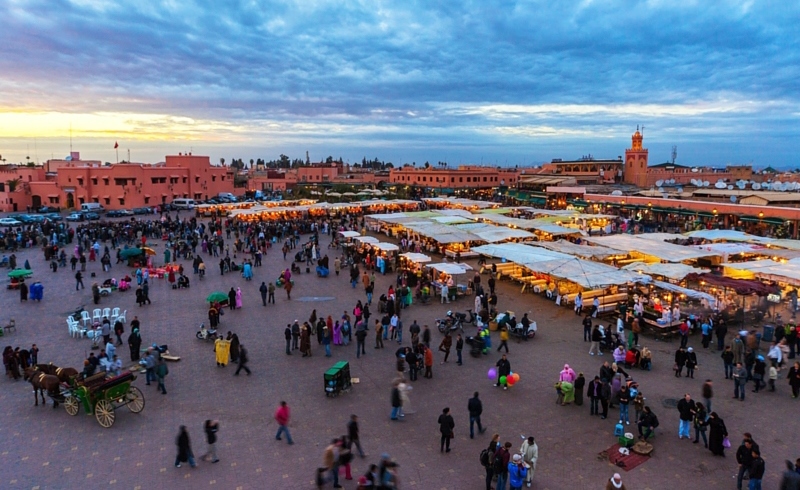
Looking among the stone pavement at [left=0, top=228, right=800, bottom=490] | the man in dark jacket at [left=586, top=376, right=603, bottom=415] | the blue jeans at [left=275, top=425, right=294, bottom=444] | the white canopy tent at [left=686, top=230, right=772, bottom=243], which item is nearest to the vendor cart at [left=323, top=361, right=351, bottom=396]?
the stone pavement at [left=0, top=228, right=800, bottom=490]

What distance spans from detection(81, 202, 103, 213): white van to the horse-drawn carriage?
143ft

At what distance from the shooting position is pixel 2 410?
927 cm

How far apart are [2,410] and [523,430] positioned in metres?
9.56

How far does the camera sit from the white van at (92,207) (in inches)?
1830

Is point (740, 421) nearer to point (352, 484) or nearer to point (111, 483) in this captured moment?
point (352, 484)

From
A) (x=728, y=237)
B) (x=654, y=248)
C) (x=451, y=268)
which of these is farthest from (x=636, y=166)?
(x=451, y=268)

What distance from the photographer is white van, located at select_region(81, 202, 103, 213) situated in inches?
1830

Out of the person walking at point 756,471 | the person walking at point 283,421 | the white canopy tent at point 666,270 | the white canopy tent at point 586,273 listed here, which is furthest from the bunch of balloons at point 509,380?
the white canopy tent at point 666,270

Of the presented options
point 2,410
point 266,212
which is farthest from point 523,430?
point 266,212

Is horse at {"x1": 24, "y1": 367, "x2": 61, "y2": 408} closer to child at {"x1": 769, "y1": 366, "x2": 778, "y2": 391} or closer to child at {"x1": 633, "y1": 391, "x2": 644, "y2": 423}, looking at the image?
child at {"x1": 633, "y1": 391, "x2": 644, "y2": 423}

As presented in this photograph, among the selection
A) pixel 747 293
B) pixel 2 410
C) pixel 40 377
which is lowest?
pixel 2 410

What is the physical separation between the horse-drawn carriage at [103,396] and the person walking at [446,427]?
18.5ft

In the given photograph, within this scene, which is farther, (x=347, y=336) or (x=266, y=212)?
(x=266, y=212)

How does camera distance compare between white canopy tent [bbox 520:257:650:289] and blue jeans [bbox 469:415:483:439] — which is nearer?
blue jeans [bbox 469:415:483:439]
